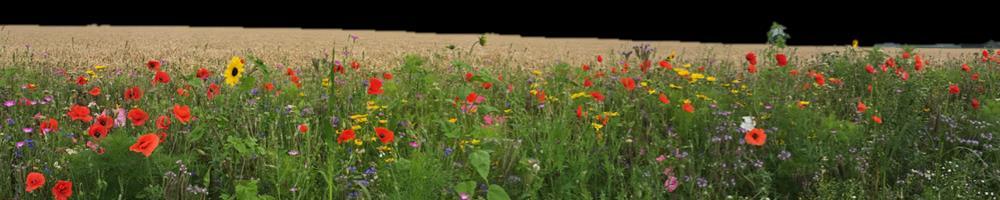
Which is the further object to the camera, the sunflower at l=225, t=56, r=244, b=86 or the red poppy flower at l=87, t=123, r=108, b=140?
the sunflower at l=225, t=56, r=244, b=86

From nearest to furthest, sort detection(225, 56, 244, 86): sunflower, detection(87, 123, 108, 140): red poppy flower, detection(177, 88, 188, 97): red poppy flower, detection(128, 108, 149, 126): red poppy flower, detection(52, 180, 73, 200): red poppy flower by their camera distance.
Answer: detection(52, 180, 73, 200): red poppy flower
detection(87, 123, 108, 140): red poppy flower
detection(128, 108, 149, 126): red poppy flower
detection(225, 56, 244, 86): sunflower
detection(177, 88, 188, 97): red poppy flower

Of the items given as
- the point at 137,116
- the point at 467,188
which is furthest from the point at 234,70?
the point at 467,188

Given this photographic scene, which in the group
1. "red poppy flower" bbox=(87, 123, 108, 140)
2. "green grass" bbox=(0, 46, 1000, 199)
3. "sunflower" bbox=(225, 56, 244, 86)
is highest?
"sunflower" bbox=(225, 56, 244, 86)

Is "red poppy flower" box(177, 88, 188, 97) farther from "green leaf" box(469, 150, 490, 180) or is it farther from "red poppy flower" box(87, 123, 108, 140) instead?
"green leaf" box(469, 150, 490, 180)

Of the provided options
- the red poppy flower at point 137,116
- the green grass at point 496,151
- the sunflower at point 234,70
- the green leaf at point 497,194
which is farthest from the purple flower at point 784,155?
the red poppy flower at point 137,116

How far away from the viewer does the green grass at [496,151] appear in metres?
2.72

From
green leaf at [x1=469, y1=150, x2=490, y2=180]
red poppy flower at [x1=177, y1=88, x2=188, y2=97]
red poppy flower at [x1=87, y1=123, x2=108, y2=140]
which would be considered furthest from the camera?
red poppy flower at [x1=177, y1=88, x2=188, y2=97]

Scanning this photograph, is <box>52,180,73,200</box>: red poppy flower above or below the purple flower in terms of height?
below

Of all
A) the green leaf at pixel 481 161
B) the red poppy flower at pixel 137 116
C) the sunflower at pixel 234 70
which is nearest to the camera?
the green leaf at pixel 481 161

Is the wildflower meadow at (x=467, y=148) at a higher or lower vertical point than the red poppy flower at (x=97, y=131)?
lower

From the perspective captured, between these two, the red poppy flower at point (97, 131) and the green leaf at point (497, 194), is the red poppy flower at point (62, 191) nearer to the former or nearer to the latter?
the red poppy flower at point (97, 131)

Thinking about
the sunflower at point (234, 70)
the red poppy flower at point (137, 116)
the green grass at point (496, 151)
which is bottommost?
the green grass at point (496, 151)

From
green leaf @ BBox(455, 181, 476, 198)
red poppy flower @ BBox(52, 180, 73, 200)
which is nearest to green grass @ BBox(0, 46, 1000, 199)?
green leaf @ BBox(455, 181, 476, 198)

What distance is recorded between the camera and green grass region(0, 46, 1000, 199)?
8.92 ft
